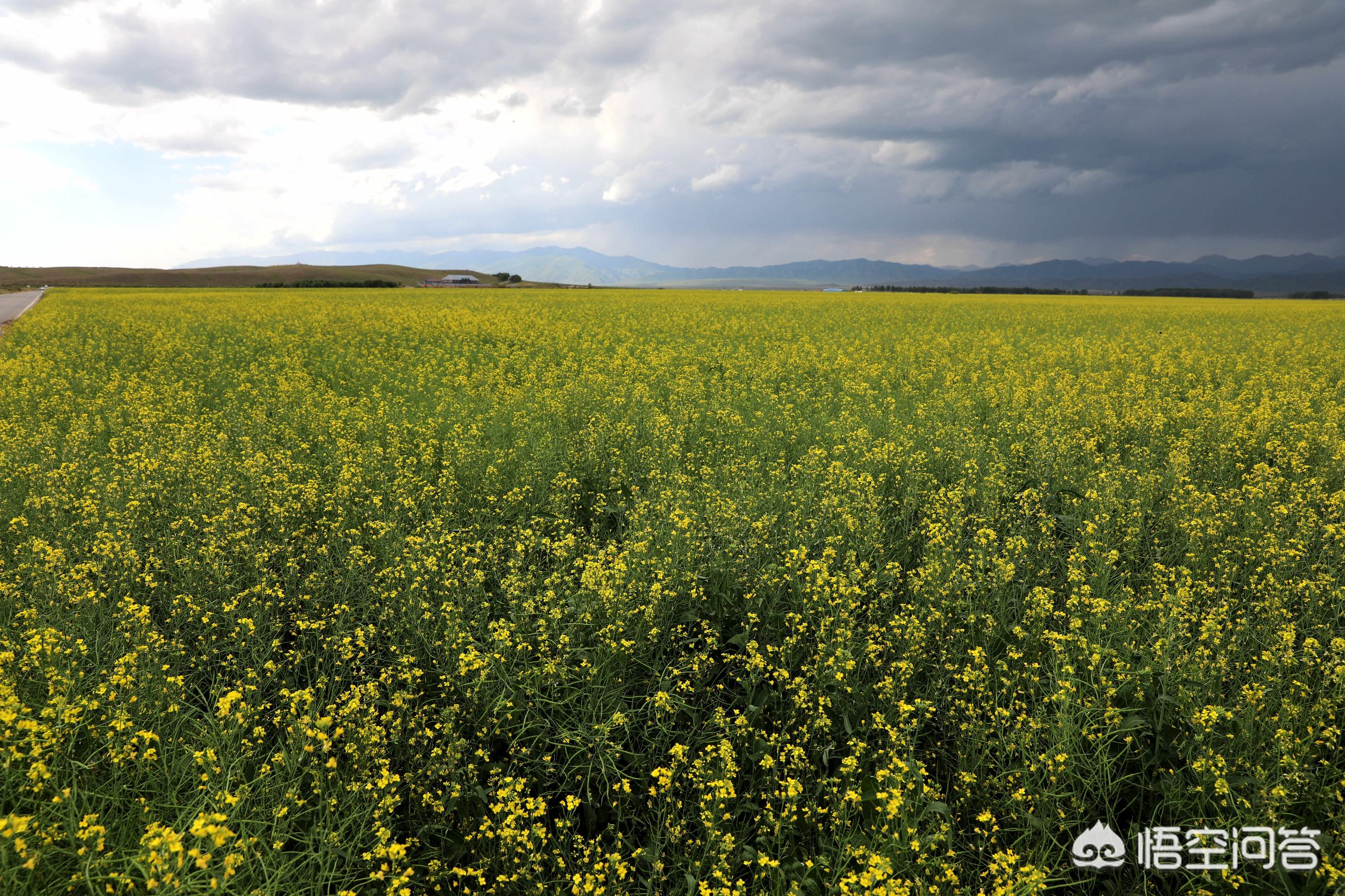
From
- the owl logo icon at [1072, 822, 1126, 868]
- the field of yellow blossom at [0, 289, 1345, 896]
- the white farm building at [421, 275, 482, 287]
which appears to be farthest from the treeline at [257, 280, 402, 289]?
the owl logo icon at [1072, 822, 1126, 868]

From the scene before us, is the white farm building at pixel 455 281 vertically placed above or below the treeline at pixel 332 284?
above

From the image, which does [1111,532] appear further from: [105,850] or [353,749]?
[105,850]

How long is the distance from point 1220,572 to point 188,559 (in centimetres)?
844

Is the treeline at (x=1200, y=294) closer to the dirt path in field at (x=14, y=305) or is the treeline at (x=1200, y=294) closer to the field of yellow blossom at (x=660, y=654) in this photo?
the field of yellow blossom at (x=660, y=654)

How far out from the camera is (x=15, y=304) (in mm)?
36094

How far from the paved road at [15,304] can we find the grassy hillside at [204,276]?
27.2 m

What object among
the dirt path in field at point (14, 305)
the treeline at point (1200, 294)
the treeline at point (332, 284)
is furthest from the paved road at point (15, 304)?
the treeline at point (1200, 294)

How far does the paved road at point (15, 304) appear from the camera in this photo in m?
27.5

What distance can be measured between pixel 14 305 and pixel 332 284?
3663 centimetres

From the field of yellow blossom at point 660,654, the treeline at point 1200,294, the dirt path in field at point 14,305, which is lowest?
the field of yellow blossom at point 660,654

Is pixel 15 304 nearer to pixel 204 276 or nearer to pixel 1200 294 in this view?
pixel 204 276

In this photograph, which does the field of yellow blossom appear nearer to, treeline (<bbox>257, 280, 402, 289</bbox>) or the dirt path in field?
the dirt path in field

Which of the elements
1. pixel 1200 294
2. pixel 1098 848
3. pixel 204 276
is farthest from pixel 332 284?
pixel 1200 294

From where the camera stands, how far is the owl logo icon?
317 centimetres
